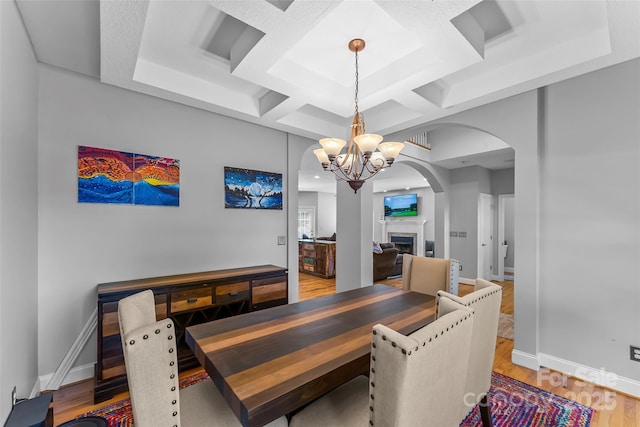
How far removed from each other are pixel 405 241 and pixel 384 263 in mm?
3747

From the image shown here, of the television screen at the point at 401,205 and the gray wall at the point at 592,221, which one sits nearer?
the gray wall at the point at 592,221

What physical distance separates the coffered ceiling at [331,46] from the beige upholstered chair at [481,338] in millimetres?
1561

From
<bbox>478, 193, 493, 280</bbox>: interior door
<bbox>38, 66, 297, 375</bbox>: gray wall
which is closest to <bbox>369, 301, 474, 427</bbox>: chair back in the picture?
<bbox>38, 66, 297, 375</bbox>: gray wall

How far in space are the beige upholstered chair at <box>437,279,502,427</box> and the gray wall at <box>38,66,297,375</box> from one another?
2433 millimetres

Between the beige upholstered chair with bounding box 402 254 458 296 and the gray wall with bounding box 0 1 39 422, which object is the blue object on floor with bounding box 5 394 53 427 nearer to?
the gray wall with bounding box 0 1 39 422

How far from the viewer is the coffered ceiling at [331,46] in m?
1.62

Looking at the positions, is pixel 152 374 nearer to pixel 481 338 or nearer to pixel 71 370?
pixel 481 338

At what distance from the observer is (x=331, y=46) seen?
85.4 inches

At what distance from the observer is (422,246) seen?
9.06m

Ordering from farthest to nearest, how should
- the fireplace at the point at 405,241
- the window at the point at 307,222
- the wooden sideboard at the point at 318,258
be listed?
the window at the point at 307,222, the fireplace at the point at 405,241, the wooden sideboard at the point at 318,258

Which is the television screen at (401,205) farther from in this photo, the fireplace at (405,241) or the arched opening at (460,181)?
the arched opening at (460,181)

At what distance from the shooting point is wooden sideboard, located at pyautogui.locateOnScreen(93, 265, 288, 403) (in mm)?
2016

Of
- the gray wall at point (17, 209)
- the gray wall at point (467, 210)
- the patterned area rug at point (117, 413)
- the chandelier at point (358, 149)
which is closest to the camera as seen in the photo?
the gray wall at point (17, 209)

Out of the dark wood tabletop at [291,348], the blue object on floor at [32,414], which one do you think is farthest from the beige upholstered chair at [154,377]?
the blue object on floor at [32,414]
